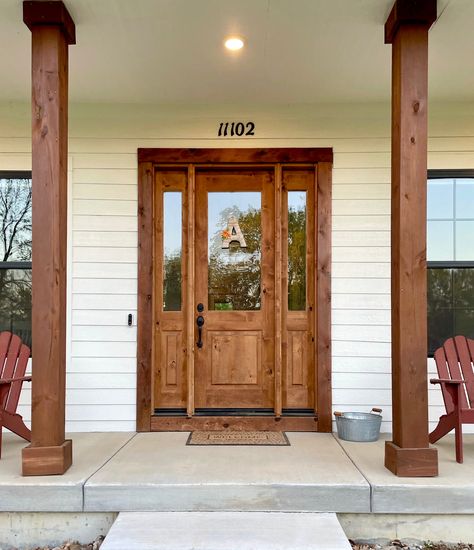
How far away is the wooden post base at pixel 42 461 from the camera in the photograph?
A: 115 inches

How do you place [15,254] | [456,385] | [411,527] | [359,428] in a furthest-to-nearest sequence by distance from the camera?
[15,254]
[359,428]
[456,385]
[411,527]

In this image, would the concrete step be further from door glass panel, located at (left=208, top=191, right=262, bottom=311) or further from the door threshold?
door glass panel, located at (left=208, top=191, right=262, bottom=311)

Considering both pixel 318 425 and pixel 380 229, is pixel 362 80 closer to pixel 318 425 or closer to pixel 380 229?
pixel 380 229

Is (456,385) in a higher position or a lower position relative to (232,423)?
higher

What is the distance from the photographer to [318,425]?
4137 mm

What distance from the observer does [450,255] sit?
4242mm

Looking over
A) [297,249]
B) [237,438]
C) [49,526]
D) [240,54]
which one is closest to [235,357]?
[237,438]

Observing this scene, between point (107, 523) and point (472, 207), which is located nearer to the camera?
point (107, 523)

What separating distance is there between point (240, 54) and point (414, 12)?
1.14 m

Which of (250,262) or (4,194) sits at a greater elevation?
(4,194)

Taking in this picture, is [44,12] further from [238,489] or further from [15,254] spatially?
[238,489]

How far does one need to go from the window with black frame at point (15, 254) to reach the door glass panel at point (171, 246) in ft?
3.70

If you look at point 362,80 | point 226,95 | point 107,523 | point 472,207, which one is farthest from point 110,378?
point 472,207

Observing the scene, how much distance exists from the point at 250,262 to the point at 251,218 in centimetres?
37
